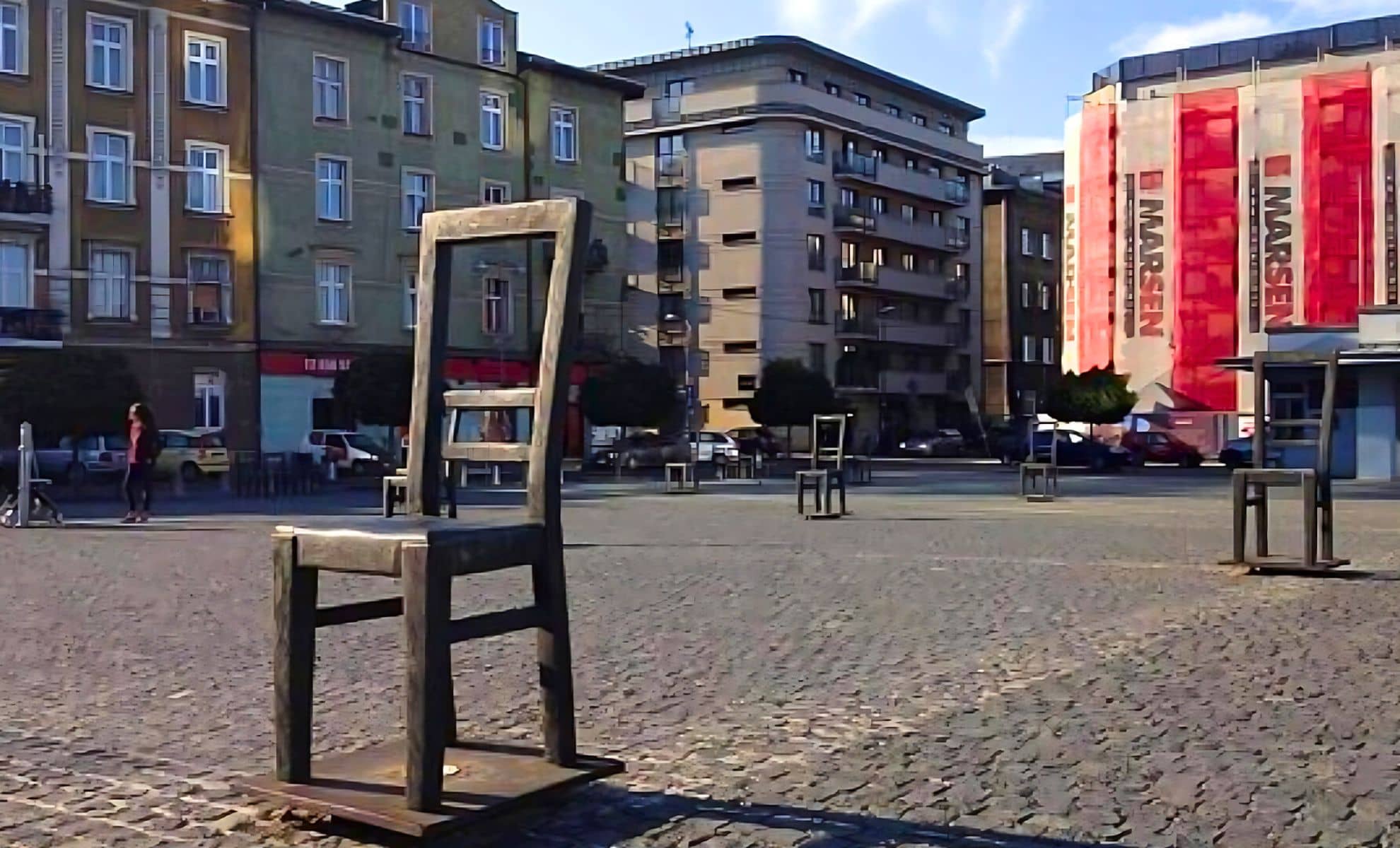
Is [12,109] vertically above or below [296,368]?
above

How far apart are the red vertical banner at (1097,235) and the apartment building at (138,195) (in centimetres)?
3371

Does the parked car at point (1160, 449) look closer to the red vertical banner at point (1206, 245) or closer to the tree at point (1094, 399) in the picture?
the tree at point (1094, 399)

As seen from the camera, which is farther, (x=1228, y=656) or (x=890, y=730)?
(x=1228, y=656)

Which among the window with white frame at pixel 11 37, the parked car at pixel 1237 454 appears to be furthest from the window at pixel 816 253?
the window with white frame at pixel 11 37

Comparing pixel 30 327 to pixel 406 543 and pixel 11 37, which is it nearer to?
pixel 11 37

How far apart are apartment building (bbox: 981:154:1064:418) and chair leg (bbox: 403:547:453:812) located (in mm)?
84234

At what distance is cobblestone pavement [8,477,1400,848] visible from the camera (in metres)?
5.44

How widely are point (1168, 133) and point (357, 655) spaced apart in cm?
5738

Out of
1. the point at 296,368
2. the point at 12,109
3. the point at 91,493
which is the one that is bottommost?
the point at 91,493

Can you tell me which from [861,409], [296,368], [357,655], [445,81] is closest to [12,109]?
[296,368]

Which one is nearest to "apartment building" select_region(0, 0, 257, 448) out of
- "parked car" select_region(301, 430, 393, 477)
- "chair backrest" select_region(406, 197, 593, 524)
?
"parked car" select_region(301, 430, 393, 477)

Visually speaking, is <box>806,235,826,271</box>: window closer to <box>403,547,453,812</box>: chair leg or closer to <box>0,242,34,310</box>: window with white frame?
<box>0,242,34,310</box>: window with white frame

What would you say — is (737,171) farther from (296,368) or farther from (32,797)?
(32,797)

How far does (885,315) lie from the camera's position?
3172 inches
